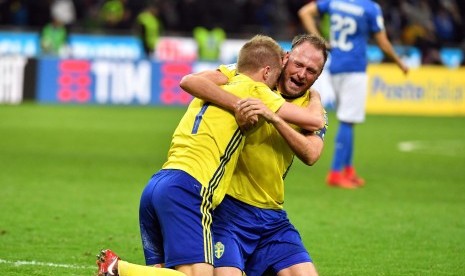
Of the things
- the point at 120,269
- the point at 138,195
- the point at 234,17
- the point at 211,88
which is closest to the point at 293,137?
the point at 211,88

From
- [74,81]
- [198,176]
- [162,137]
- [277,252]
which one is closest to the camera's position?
[198,176]

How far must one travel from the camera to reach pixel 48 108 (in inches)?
883

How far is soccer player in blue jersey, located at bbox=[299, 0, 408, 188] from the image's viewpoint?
12078 mm

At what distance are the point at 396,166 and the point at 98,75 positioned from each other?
34.3ft

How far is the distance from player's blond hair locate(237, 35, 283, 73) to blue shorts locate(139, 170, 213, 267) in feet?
2.36

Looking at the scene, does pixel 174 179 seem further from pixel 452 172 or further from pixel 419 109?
pixel 419 109

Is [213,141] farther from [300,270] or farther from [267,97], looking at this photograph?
[300,270]

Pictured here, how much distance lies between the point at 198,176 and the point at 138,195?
545cm

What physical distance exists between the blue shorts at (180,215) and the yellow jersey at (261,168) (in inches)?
20.7

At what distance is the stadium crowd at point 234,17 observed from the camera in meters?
28.4

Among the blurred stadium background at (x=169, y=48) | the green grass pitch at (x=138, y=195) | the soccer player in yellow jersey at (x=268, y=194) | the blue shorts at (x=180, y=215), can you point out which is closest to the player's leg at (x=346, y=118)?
the green grass pitch at (x=138, y=195)

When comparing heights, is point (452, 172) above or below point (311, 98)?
below

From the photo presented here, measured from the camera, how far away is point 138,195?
10.9 metres

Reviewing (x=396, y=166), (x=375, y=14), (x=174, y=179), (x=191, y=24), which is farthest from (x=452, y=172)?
(x=191, y=24)
